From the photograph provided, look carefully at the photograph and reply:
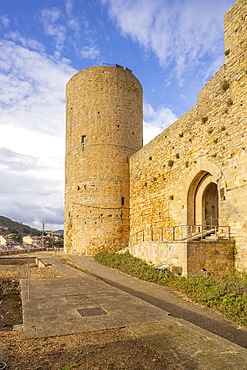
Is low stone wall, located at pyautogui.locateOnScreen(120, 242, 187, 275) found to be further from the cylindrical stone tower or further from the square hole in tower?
the cylindrical stone tower

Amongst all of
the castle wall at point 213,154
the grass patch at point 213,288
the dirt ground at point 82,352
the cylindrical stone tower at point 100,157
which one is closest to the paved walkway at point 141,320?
the dirt ground at point 82,352

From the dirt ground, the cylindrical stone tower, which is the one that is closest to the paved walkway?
the dirt ground

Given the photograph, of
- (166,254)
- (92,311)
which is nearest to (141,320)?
(92,311)

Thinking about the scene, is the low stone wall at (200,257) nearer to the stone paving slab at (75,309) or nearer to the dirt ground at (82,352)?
the stone paving slab at (75,309)

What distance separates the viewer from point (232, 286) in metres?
8.38

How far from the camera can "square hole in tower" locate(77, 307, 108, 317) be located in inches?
236

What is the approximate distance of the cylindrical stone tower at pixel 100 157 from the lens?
21.4 m

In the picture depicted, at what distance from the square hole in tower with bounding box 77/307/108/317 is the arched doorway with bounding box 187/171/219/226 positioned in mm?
8574

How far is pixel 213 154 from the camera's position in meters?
12.7

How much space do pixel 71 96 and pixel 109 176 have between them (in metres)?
6.89

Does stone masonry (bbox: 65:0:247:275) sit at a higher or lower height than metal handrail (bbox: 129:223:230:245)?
higher

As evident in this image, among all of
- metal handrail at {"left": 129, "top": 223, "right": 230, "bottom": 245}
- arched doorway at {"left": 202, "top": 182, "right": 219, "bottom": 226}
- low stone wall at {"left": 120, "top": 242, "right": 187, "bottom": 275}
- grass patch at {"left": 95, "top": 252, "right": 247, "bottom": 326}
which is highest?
arched doorway at {"left": 202, "top": 182, "right": 219, "bottom": 226}

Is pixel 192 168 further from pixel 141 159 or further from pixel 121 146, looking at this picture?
pixel 121 146

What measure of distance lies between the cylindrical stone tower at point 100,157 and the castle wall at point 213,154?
10.9 feet
